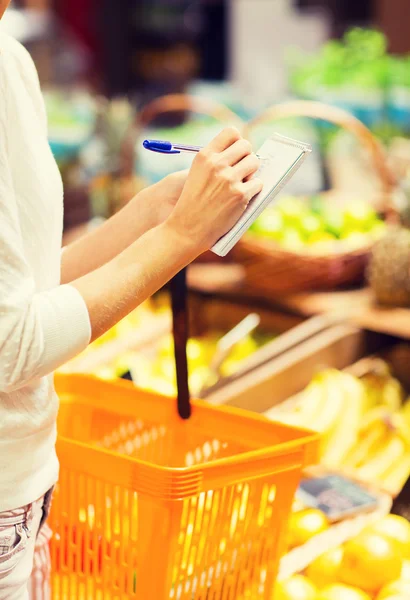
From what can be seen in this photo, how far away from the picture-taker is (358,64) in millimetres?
4945

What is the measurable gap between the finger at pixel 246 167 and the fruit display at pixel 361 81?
10.2 feet

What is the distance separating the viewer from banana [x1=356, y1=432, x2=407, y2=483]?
2188 mm

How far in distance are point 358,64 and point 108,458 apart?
423cm

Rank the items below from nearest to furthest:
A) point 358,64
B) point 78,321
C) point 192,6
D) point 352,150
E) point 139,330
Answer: point 78,321 → point 139,330 → point 352,150 → point 358,64 → point 192,6

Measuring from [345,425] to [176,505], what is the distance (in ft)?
4.18

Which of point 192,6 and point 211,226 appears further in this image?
point 192,6

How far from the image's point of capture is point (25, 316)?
3.16 ft

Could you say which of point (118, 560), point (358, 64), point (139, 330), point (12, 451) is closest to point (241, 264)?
point (139, 330)

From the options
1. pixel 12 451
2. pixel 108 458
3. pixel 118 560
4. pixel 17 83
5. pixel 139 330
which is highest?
pixel 17 83

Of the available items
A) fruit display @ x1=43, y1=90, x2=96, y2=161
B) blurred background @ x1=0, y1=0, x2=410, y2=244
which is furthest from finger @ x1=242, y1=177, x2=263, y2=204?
fruit display @ x1=43, y1=90, x2=96, y2=161

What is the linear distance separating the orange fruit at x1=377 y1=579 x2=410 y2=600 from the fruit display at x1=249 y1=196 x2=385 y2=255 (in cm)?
143

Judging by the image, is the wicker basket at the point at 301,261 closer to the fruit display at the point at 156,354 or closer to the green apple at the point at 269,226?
the green apple at the point at 269,226

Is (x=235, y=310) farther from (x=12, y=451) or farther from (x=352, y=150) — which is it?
(x=12, y=451)

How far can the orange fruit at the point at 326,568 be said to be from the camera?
5.31 ft
